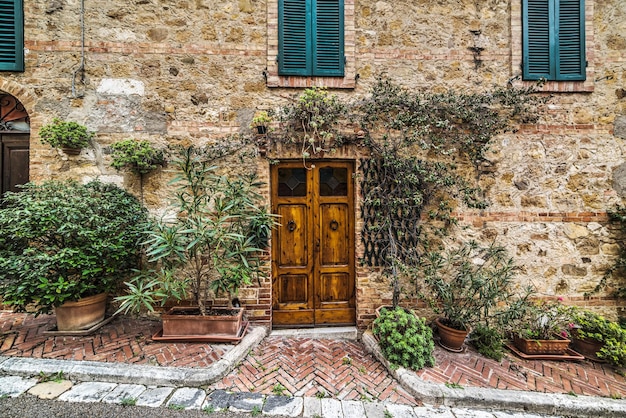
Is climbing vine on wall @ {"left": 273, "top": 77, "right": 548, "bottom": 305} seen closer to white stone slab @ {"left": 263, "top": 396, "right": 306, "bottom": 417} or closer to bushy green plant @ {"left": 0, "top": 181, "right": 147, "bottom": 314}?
white stone slab @ {"left": 263, "top": 396, "right": 306, "bottom": 417}

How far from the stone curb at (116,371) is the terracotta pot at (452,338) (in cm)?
290

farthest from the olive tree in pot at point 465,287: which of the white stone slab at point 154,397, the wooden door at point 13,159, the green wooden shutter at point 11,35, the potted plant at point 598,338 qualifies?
the green wooden shutter at point 11,35

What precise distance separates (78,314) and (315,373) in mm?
3177

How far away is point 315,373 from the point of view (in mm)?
3107

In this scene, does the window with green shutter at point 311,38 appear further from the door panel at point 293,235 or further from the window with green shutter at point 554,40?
the window with green shutter at point 554,40

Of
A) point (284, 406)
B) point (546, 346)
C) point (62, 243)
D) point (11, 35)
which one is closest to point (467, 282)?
point (546, 346)

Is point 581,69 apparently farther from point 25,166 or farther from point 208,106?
point 25,166

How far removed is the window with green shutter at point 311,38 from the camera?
13.4 feet

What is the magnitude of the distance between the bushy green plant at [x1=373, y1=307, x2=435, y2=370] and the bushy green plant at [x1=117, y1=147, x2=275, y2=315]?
1.87 meters

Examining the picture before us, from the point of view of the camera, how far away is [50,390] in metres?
2.60

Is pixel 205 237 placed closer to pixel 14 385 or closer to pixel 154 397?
pixel 154 397

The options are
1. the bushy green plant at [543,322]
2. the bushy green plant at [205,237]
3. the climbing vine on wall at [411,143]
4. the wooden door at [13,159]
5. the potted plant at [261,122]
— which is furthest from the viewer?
the wooden door at [13,159]

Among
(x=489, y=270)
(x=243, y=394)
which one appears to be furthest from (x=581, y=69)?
(x=243, y=394)

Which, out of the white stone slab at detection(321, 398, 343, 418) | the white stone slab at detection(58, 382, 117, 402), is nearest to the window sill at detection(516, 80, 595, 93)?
the white stone slab at detection(321, 398, 343, 418)
